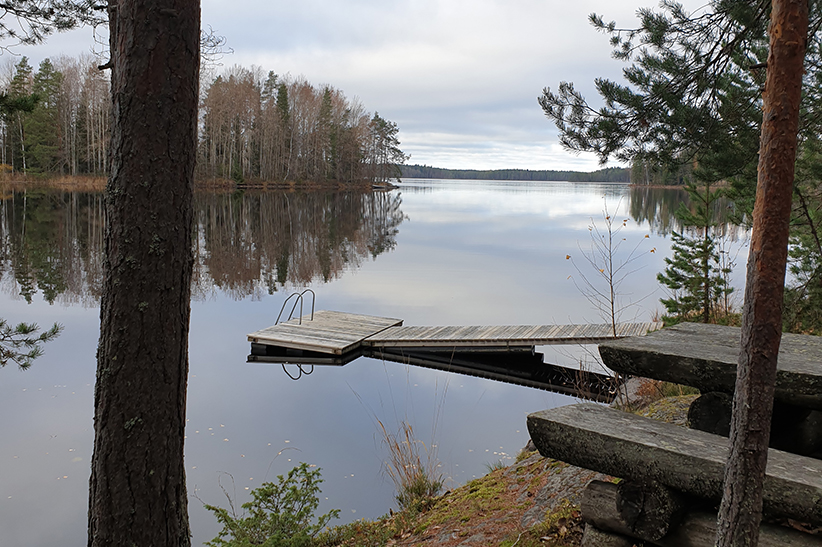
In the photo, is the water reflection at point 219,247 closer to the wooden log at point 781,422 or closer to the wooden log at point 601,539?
the wooden log at point 601,539

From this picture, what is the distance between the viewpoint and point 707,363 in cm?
301

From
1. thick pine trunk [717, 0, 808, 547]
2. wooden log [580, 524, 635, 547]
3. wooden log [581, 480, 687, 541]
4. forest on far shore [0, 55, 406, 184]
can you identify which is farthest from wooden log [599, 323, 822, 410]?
forest on far shore [0, 55, 406, 184]

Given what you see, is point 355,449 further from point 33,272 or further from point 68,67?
point 68,67

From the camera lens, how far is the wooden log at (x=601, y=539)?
2859 mm

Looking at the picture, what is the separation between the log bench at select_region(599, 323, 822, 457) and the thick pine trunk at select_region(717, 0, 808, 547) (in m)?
1.09

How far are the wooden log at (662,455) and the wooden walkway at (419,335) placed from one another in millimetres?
6462

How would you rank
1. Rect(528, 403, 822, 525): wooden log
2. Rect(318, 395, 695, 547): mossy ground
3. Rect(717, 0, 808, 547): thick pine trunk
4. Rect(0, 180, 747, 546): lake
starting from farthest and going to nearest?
Rect(0, 180, 747, 546): lake
Rect(318, 395, 695, 547): mossy ground
Rect(528, 403, 822, 525): wooden log
Rect(717, 0, 808, 547): thick pine trunk

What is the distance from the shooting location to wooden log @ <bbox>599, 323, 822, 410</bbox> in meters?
2.79

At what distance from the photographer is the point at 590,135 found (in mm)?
5953

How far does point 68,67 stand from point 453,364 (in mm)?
54134

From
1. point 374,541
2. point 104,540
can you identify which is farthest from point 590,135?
point 104,540

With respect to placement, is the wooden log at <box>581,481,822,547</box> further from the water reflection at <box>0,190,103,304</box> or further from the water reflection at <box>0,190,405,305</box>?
the water reflection at <box>0,190,103,304</box>

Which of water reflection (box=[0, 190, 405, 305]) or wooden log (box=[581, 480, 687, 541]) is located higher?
wooden log (box=[581, 480, 687, 541])

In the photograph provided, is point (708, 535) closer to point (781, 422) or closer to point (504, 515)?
point (781, 422)
